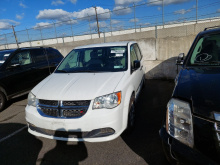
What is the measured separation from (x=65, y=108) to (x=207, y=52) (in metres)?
2.62

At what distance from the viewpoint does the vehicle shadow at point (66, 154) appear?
2.40m

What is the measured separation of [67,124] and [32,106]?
86 centimetres

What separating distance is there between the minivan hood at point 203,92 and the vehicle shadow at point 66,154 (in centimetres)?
160

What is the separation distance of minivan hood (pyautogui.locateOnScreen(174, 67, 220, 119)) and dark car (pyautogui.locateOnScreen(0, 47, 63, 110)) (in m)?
4.88

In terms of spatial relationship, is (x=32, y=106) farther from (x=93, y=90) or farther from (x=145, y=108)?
(x=145, y=108)

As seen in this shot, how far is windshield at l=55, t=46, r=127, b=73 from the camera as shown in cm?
330

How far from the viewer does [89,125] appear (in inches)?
88.2

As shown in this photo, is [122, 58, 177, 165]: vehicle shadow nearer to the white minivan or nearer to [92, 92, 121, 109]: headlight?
the white minivan

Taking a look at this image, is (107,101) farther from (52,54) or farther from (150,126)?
(52,54)

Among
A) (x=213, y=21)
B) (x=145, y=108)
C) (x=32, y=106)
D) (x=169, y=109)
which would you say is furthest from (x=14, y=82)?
(x=213, y=21)

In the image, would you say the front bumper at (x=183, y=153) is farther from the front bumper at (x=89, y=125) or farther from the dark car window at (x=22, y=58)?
the dark car window at (x=22, y=58)

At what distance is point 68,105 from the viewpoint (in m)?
2.35

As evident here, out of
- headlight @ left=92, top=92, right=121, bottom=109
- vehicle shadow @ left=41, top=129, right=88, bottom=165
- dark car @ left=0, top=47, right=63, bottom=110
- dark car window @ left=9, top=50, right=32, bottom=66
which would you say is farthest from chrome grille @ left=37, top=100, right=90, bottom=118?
dark car window @ left=9, top=50, right=32, bottom=66

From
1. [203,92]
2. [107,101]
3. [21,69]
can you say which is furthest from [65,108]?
[21,69]
